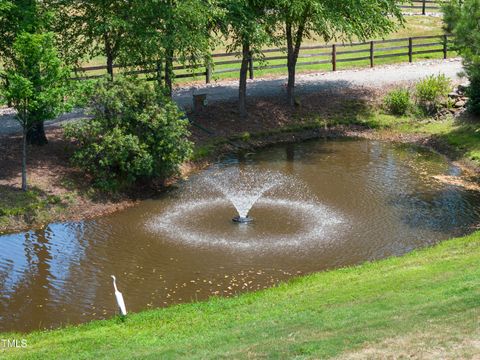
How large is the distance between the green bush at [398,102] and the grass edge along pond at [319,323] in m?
16.9

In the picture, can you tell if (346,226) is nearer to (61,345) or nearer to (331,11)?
(61,345)

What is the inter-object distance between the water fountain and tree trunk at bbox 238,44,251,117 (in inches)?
236

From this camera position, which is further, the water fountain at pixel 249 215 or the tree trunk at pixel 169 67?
the tree trunk at pixel 169 67

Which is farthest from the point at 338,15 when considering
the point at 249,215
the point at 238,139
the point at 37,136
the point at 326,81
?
the point at 37,136

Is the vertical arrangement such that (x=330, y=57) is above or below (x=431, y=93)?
above

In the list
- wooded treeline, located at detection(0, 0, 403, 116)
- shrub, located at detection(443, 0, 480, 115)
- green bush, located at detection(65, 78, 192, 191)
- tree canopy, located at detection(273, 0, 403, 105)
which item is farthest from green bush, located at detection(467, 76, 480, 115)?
green bush, located at detection(65, 78, 192, 191)

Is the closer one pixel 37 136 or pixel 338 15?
pixel 37 136

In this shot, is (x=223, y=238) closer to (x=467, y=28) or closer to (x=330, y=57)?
(x=467, y=28)

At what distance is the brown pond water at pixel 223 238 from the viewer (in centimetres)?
1756

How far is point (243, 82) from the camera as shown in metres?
31.4

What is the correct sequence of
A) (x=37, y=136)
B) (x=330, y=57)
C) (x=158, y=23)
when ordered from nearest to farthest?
(x=37, y=136) < (x=158, y=23) < (x=330, y=57)

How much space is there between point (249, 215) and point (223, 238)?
1.98 meters

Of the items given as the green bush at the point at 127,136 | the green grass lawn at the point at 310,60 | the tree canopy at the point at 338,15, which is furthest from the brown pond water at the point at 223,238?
the green grass lawn at the point at 310,60

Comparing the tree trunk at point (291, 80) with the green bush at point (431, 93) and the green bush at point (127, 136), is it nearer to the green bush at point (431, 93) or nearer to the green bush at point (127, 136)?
the green bush at point (431, 93)
